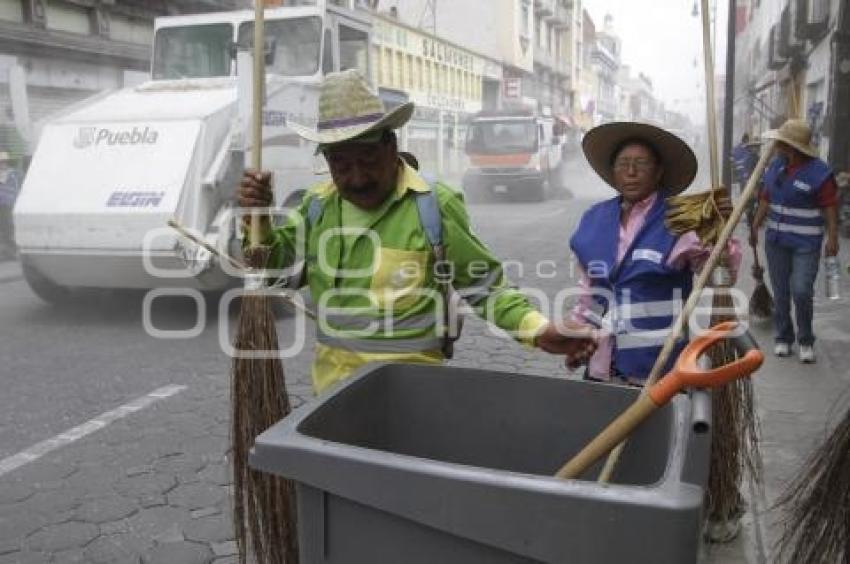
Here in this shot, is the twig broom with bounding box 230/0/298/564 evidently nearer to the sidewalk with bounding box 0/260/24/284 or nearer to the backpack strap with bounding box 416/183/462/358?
the backpack strap with bounding box 416/183/462/358

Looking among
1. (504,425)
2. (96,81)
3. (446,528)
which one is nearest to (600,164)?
(504,425)

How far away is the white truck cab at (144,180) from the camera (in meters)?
6.59

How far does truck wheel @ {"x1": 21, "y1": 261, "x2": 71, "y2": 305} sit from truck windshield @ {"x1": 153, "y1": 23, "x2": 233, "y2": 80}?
2.61 meters

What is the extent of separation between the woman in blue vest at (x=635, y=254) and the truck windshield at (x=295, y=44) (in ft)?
19.3

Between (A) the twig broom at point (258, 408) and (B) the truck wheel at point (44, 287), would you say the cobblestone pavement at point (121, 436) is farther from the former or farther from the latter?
(A) the twig broom at point (258, 408)

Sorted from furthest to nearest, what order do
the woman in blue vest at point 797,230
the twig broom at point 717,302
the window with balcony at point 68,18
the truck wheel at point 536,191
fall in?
the truck wheel at point 536,191 → the window with balcony at point 68,18 → the woman in blue vest at point 797,230 → the twig broom at point 717,302

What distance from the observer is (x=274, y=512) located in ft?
7.33

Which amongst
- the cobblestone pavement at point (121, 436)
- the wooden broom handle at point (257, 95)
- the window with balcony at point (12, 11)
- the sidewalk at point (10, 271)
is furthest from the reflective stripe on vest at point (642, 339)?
the window with balcony at point (12, 11)

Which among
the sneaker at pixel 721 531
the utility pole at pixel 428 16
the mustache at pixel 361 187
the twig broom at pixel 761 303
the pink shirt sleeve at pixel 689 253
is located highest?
the utility pole at pixel 428 16

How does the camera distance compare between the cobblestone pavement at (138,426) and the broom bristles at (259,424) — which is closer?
the broom bristles at (259,424)

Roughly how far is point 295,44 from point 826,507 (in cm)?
765

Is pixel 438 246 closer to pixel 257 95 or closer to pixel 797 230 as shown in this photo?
pixel 257 95

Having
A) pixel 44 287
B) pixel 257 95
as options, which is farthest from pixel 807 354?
pixel 44 287

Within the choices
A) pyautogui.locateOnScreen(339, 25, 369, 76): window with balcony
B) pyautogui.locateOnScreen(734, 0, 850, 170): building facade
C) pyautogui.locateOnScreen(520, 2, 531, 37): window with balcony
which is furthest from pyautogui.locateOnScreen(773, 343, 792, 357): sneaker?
pyautogui.locateOnScreen(520, 2, 531, 37): window with balcony
